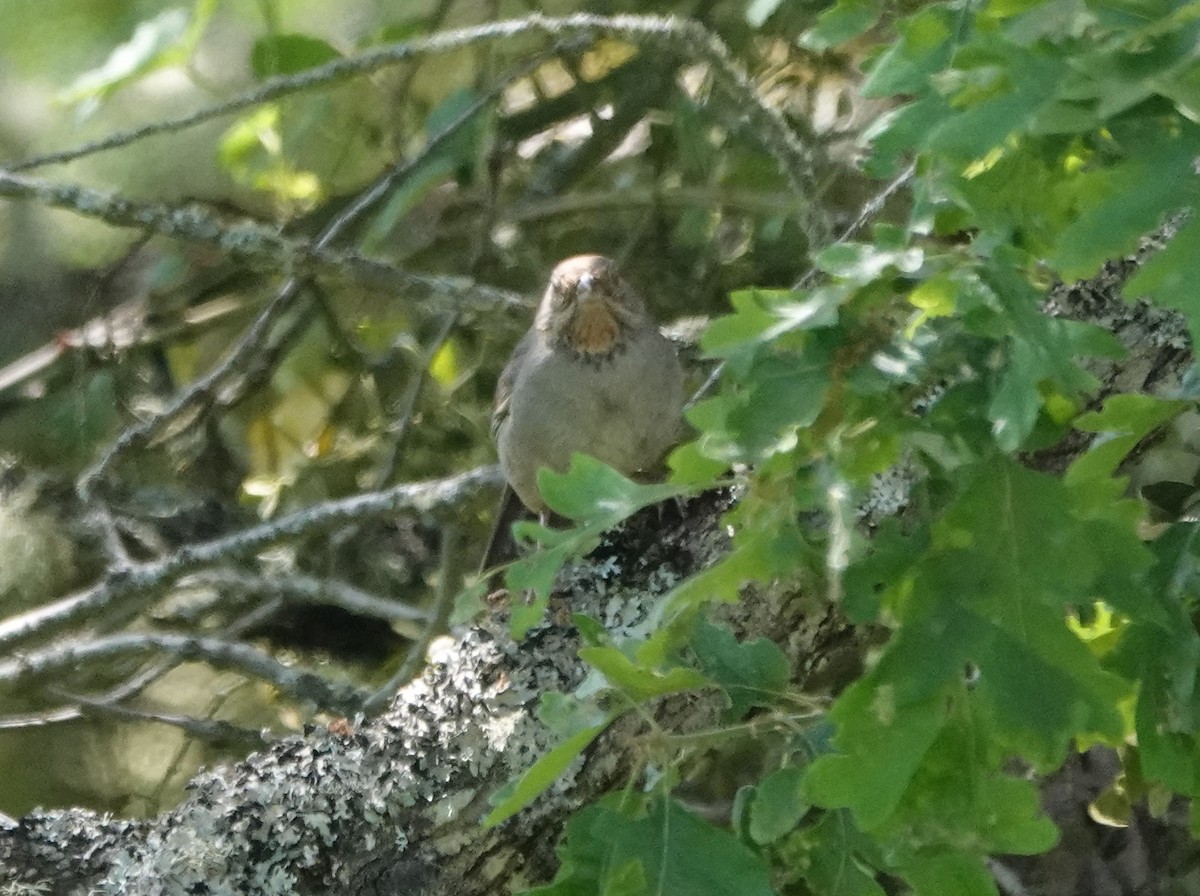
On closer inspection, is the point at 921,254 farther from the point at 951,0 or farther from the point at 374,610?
the point at 374,610

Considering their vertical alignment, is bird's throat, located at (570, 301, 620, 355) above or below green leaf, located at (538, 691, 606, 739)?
below

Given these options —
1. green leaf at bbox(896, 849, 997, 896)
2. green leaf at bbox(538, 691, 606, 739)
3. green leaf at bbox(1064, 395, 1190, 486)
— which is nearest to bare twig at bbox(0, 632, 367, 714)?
green leaf at bbox(538, 691, 606, 739)

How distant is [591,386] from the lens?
3.21 metres

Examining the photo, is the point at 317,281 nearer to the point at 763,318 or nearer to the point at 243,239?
the point at 243,239

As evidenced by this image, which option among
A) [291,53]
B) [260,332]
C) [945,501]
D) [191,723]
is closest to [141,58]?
[291,53]

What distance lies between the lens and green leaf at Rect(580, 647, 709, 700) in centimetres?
129

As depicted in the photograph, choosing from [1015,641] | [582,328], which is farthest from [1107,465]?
[582,328]

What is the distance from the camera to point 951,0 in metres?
1.27

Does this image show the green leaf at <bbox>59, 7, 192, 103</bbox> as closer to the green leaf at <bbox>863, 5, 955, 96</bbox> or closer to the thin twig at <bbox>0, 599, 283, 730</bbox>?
the thin twig at <bbox>0, 599, 283, 730</bbox>

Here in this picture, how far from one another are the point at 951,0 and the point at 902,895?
201cm

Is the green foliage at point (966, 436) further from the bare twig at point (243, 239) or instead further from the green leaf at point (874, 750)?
the bare twig at point (243, 239)

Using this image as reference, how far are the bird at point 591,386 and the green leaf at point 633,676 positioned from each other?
5.85ft

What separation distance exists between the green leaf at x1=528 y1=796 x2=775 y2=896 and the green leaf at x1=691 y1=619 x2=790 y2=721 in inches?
7.0

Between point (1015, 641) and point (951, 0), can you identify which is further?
point (951, 0)
